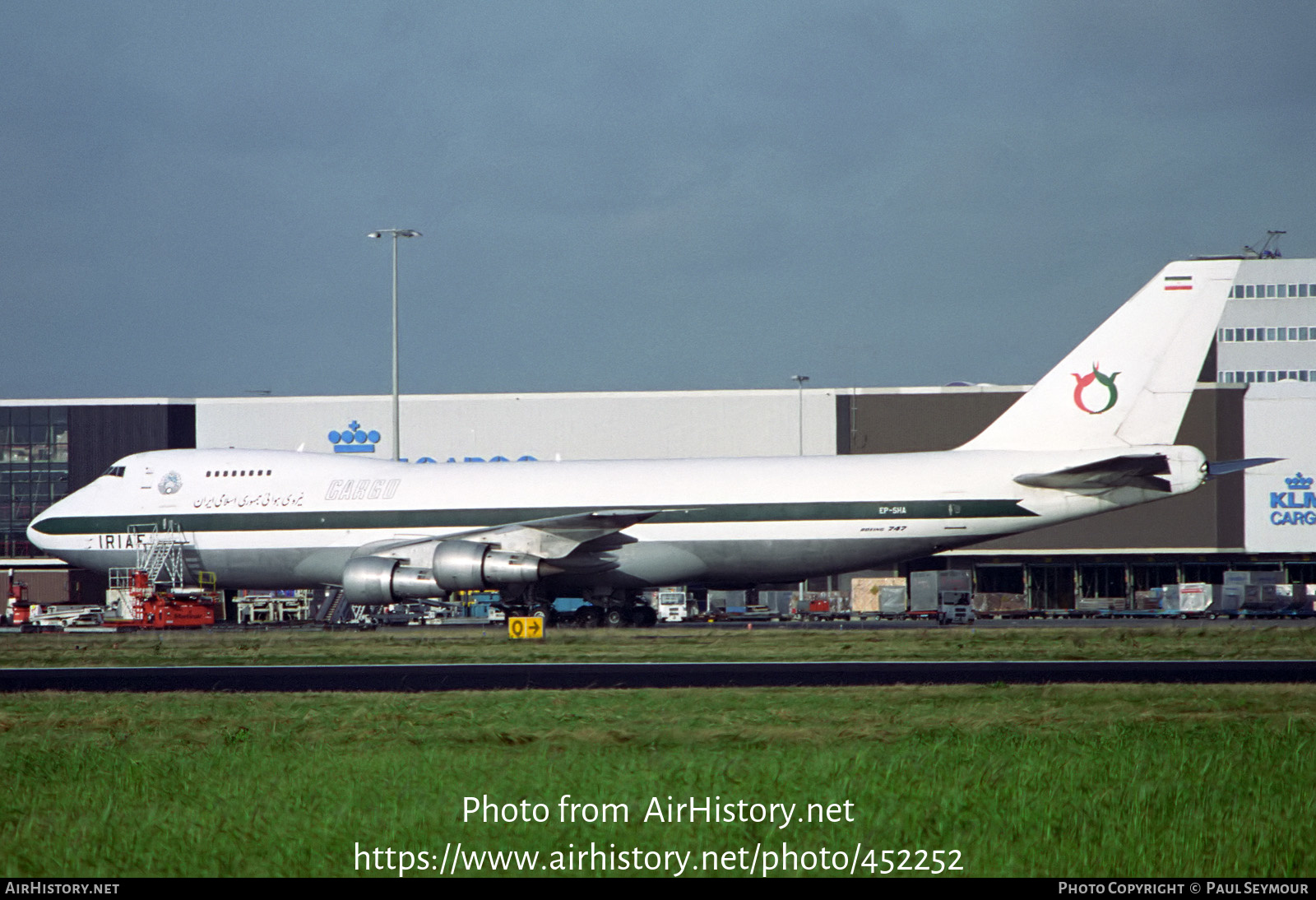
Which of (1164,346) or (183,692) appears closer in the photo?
(183,692)

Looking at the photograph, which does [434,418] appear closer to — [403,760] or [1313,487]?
[1313,487]

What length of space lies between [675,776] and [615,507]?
77.7 feet

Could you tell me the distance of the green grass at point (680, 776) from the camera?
8.93m

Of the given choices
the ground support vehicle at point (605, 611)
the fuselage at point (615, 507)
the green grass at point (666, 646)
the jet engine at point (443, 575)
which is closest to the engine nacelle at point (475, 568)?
the jet engine at point (443, 575)

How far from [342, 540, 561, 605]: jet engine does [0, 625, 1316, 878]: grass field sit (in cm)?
1407

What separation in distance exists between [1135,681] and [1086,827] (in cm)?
1112

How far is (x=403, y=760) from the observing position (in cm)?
1234

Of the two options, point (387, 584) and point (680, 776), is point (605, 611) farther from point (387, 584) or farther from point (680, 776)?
point (680, 776)

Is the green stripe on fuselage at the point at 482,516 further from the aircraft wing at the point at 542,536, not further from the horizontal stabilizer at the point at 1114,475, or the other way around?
the horizontal stabilizer at the point at 1114,475

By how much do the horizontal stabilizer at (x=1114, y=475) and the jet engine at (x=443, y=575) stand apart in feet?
42.1

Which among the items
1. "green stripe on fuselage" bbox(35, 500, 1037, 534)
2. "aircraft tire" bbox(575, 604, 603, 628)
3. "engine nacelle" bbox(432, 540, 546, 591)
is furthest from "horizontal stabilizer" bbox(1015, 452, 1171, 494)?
"engine nacelle" bbox(432, 540, 546, 591)

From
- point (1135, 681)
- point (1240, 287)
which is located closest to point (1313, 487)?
point (1135, 681)

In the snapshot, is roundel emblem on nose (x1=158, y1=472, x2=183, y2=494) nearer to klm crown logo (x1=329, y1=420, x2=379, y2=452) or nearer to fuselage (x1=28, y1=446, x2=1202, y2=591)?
fuselage (x1=28, y1=446, x2=1202, y2=591)

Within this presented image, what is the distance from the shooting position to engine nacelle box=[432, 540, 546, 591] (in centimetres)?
3338
